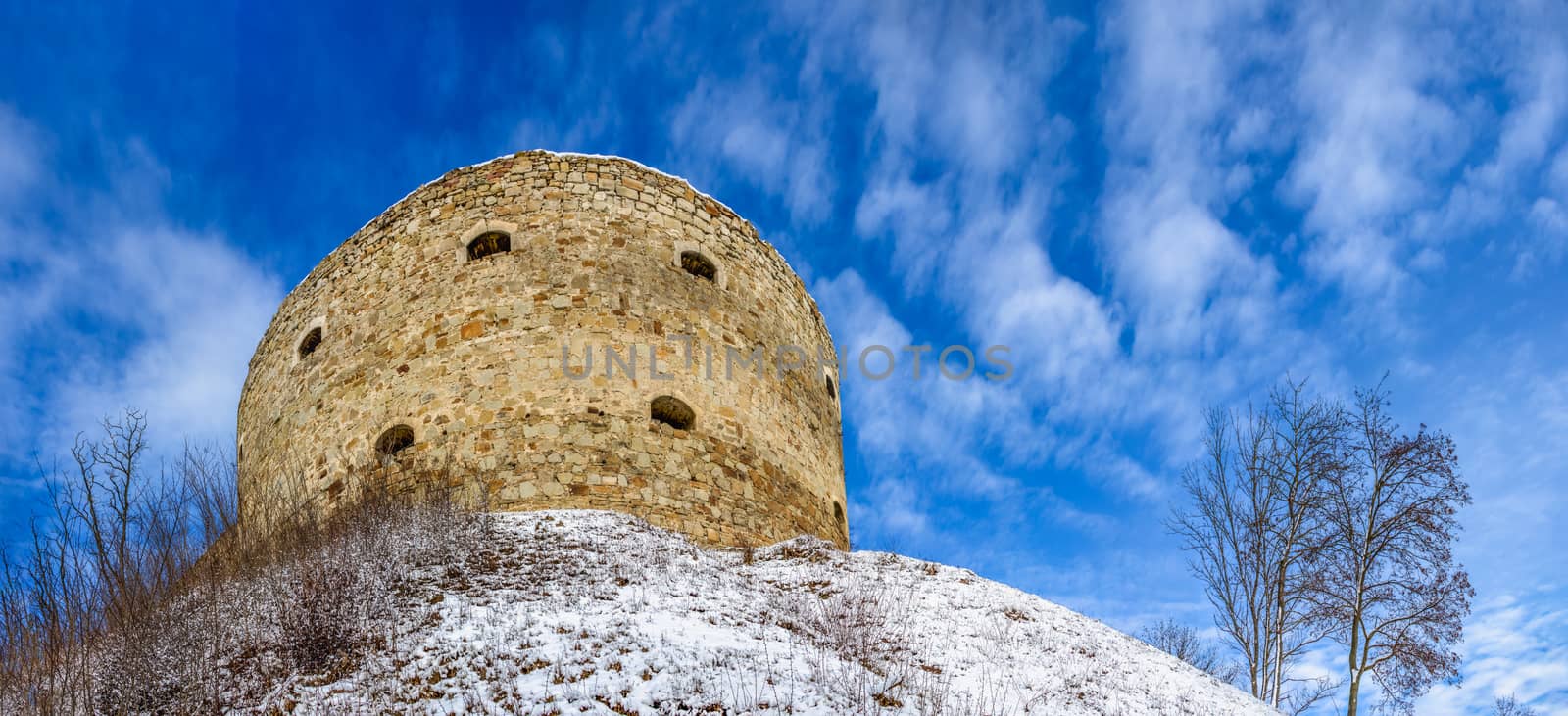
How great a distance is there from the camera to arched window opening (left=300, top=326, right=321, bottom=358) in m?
11.9

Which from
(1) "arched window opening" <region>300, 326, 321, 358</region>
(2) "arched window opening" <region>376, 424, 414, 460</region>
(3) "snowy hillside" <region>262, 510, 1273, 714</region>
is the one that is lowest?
(3) "snowy hillside" <region>262, 510, 1273, 714</region>

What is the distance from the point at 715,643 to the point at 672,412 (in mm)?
4992

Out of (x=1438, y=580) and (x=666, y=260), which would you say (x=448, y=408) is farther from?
(x=1438, y=580)

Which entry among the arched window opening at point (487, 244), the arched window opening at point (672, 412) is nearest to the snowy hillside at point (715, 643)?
the arched window opening at point (672, 412)

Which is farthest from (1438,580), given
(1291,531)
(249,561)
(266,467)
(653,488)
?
(266,467)

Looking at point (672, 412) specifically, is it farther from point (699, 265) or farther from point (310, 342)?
point (310, 342)

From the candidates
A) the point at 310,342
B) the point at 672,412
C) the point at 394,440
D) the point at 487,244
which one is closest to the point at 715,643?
the point at 672,412

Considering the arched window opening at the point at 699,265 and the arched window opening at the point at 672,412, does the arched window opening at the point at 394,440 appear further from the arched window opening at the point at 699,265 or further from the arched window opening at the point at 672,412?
the arched window opening at the point at 699,265

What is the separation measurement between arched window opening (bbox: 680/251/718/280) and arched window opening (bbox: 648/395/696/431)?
5.84ft

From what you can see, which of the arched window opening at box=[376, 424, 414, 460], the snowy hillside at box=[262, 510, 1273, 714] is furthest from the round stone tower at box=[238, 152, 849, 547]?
the snowy hillside at box=[262, 510, 1273, 714]

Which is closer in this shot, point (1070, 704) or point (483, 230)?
point (1070, 704)

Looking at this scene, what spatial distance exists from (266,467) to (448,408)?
9.45ft

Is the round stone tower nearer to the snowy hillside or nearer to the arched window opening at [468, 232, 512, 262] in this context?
the arched window opening at [468, 232, 512, 262]

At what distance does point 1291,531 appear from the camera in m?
11.8
